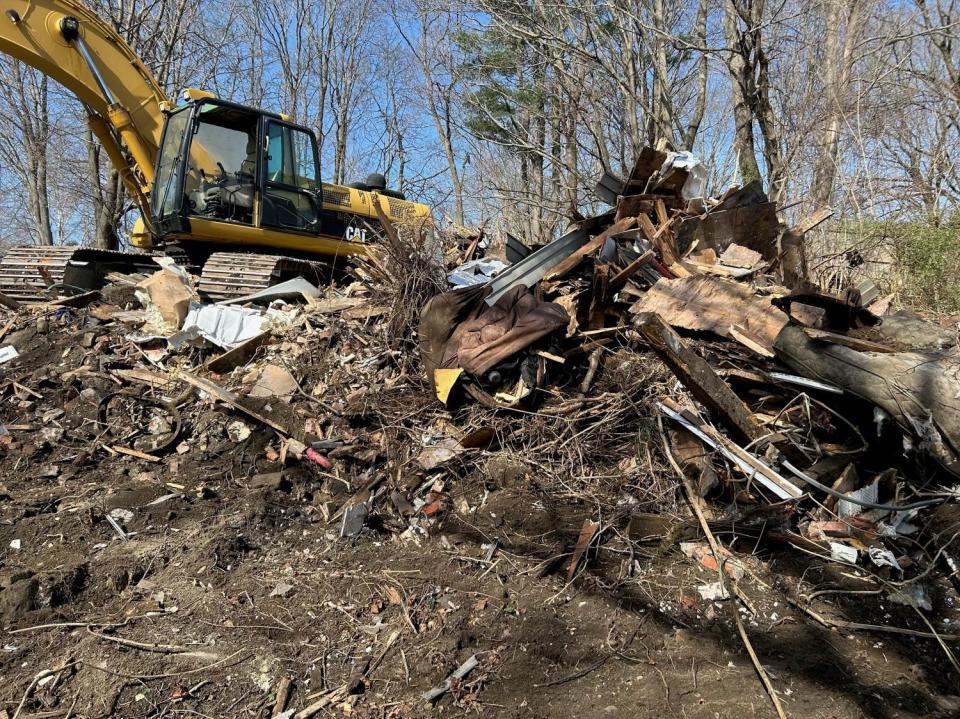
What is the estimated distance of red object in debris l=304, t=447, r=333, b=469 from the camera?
14.9ft

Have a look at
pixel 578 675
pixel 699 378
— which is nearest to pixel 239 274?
pixel 699 378

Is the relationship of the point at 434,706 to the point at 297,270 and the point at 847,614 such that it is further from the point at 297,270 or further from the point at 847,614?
the point at 297,270

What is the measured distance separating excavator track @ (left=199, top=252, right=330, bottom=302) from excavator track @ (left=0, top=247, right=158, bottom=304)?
188 cm

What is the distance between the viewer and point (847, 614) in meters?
3.16

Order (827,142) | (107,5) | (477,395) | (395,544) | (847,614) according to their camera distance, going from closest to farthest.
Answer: (847,614), (395,544), (477,395), (827,142), (107,5)

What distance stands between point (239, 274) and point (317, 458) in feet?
10.6

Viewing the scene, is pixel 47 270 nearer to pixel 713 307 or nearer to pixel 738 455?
pixel 713 307

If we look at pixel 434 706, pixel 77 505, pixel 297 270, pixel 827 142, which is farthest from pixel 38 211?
pixel 434 706

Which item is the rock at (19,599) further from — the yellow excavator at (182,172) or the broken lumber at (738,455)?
the yellow excavator at (182,172)

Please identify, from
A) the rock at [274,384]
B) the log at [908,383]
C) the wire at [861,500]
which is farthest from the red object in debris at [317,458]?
the log at [908,383]

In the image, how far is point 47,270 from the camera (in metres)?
7.70

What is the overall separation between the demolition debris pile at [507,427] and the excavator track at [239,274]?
0.46 meters

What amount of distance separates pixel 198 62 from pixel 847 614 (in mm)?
18957

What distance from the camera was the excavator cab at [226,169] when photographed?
7.36m
